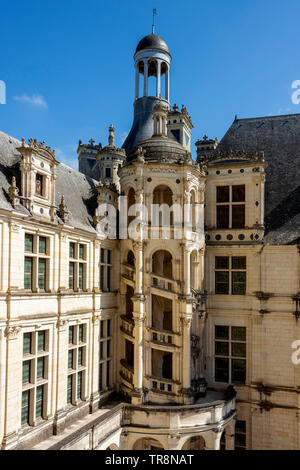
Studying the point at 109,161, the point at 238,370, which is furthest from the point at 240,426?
the point at 109,161

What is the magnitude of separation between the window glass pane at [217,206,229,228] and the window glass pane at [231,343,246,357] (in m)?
6.54

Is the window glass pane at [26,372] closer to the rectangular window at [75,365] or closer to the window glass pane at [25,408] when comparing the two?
the window glass pane at [25,408]

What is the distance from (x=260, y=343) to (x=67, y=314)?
33.9 ft

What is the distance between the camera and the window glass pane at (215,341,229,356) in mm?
21172

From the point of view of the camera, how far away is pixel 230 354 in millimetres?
20953

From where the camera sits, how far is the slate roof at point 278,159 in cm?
2108

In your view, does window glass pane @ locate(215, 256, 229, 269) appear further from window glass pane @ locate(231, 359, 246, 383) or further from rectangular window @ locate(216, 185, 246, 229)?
window glass pane @ locate(231, 359, 246, 383)

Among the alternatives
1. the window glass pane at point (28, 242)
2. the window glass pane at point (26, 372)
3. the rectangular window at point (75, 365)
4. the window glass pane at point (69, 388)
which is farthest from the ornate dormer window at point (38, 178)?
the window glass pane at point (69, 388)

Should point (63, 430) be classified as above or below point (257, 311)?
below

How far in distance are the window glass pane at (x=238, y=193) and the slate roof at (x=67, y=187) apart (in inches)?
307

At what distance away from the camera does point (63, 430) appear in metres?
15.8
